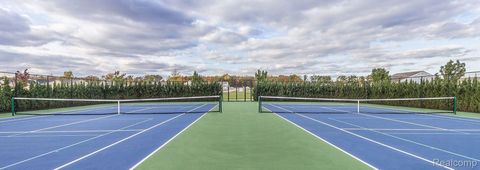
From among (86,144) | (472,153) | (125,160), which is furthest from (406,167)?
(86,144)

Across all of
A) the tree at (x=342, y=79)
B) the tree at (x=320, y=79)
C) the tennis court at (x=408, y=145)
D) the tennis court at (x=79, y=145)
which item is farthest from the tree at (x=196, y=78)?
the tennis court at (x=408, y=145)

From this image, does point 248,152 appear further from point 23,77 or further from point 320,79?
point 320,79

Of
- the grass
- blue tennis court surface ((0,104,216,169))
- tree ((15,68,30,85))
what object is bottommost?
blue tennis court surface ((0,104,216,169))

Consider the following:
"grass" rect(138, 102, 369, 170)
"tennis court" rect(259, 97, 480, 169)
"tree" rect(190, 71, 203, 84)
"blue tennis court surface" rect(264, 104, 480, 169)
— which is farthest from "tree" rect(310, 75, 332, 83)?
"grass" rect(138, 102, 369, 170)

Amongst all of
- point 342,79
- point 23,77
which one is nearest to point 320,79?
point 342,79

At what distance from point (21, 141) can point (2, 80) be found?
1338cm

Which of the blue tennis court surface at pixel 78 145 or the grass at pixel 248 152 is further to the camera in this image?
the blue tennis court surface at pixel 78 145

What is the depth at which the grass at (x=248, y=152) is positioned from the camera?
657 cm

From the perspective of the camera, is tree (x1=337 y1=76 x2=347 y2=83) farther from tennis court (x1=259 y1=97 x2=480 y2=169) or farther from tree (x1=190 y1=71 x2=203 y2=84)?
tennis court (x1=259 y1=97 x2=480 y2=169)

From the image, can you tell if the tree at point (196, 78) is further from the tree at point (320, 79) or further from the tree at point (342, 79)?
the tree at point (342, 79)

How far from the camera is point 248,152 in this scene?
782 cm

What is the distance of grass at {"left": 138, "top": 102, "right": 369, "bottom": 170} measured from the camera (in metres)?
6.57

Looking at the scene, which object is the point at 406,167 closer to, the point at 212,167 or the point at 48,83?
the point at 212,167

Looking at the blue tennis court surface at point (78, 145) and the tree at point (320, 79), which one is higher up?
the tree at point (320, 79)
